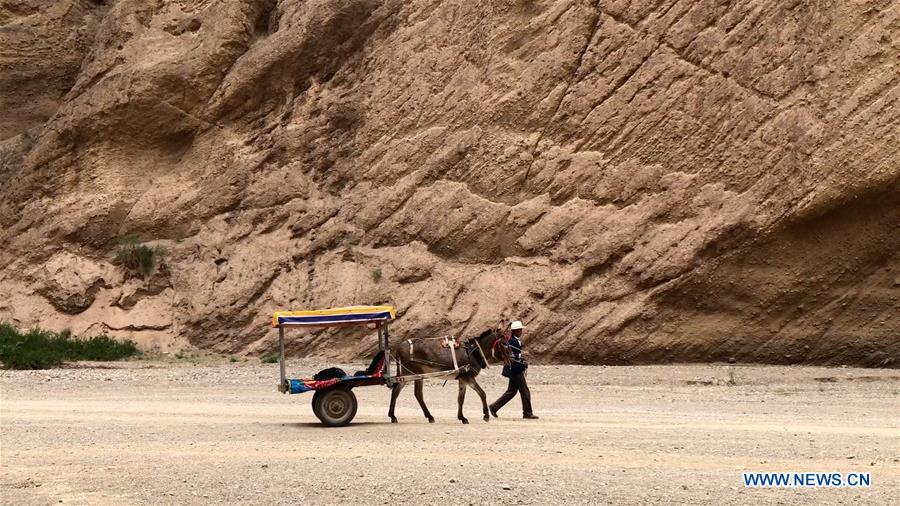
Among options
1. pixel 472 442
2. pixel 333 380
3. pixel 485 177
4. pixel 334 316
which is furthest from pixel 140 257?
pixel 472 442

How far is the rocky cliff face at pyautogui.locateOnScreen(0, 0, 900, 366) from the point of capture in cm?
1797

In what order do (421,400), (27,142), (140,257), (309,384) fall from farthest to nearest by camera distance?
(27,142) → (140,257) → (421,400) → (309,384)

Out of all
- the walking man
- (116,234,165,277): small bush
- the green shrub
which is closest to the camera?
the walking man

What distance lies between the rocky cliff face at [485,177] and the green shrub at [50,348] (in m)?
0.88

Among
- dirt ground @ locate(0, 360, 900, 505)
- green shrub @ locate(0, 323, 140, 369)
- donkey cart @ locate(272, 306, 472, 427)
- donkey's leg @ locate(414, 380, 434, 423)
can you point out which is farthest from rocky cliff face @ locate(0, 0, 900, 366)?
donkey cart @ locate(272, 306, 472, 427)

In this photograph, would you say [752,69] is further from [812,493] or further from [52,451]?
[52,451]

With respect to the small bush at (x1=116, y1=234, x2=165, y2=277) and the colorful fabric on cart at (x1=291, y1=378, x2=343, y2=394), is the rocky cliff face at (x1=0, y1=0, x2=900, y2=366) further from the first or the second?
the colorful fabric on cart at (x1=291, y1=378, x2=343, y2=394)

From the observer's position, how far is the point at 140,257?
2395 centimetres

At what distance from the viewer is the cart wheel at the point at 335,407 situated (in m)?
11.4

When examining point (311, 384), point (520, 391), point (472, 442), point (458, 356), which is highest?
point (458, 356)

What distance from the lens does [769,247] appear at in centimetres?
1812

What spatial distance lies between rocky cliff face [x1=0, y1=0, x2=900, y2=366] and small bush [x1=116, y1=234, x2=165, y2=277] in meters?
0.30

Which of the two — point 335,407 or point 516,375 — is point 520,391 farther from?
point 335,407

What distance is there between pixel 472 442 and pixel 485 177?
12.2 metres
